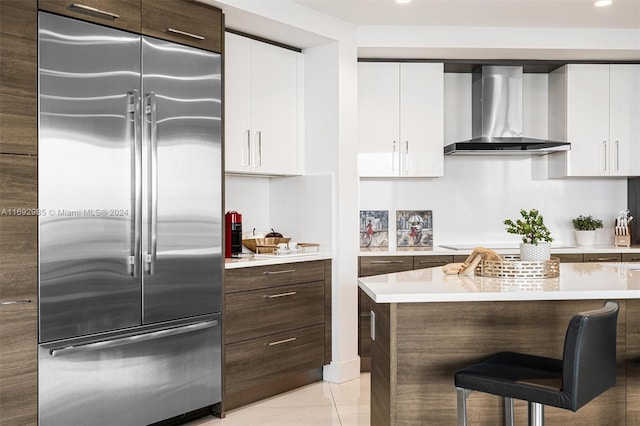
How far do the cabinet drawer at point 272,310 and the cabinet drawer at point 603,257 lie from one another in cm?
212

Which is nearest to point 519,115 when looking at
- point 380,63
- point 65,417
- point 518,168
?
point 518,168

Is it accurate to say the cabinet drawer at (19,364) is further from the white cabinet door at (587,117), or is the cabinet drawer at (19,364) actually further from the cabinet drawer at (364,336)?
the white cabinet door at (587,117)

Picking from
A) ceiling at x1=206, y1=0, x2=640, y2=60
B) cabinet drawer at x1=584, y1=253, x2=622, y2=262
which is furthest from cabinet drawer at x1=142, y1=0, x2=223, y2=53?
cabinet drawer at x1=584, y1=253, x2=622, y2=262

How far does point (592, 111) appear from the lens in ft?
16.5

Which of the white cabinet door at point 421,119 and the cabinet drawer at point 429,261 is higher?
the white cabinet door at point 421,119

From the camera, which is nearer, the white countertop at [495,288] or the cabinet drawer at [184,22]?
the white countertop at [495,288]

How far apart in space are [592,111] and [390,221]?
Answer: 185 cm

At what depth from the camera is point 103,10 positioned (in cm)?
298

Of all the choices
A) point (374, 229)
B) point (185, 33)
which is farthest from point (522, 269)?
point (374, 229)

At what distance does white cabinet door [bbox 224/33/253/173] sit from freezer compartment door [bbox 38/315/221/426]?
1.11m

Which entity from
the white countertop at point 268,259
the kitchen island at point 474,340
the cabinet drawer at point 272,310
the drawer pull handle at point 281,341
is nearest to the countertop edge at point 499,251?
the white countertop at point 268,259

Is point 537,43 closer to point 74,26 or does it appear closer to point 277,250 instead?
point 277,250

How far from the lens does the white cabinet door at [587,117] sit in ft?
16.5

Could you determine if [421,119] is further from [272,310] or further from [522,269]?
[522,269]
